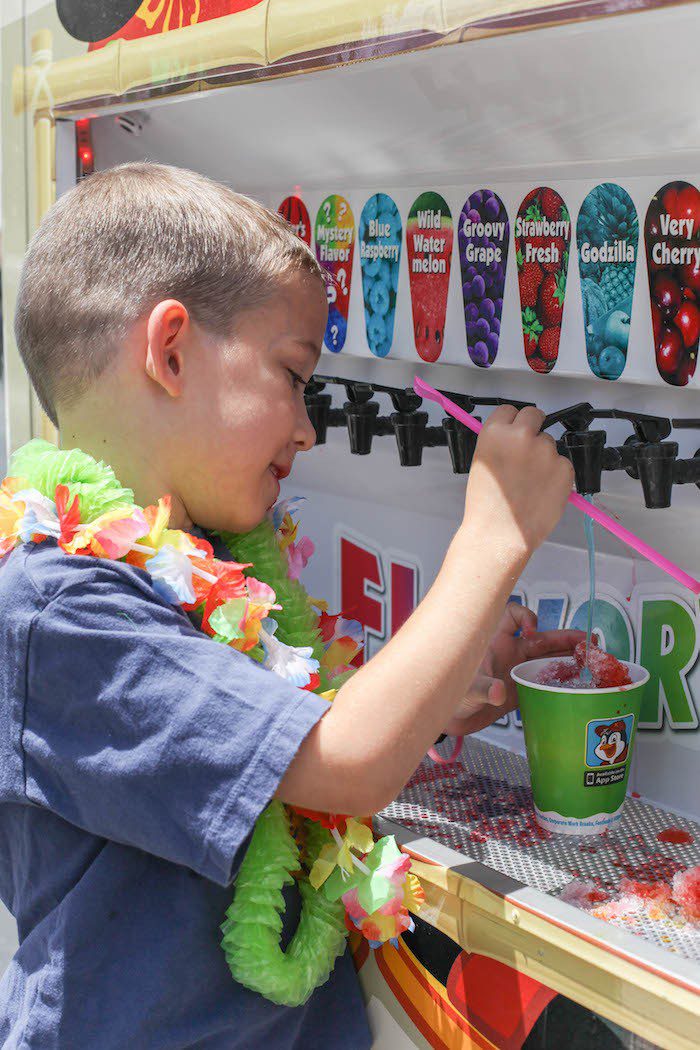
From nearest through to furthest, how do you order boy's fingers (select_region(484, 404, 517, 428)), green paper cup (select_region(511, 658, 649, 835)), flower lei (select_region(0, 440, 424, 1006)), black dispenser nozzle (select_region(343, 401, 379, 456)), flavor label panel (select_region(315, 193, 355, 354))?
flower lei (select_region(0, 440, 424, 1006))
boy's fingers (select_region(484, 404, 517, 428))
green paper cup (select_region(511, 658, 649, 835))
black dispenser nozzle (select_region(343, 401, 379, 456))
flavor label panel (select_region(315, 193, 355, 354))

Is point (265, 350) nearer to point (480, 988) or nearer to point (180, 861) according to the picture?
point (180, 861)

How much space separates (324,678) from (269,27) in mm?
643

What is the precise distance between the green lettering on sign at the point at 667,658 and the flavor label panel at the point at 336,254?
1.98 feet

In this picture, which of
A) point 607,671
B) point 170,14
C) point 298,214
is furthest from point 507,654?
point 170,14

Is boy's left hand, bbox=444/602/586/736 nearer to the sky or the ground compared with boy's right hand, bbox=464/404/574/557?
nearer to the ground

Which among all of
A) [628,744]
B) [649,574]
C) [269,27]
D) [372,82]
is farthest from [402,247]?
[628,744]

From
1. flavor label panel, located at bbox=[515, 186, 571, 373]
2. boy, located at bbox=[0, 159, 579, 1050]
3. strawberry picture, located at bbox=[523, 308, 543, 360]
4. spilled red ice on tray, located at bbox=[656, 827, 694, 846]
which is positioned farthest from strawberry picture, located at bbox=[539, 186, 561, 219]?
spilled red ice on tray, located at bbox=[656, 827, 694, 846]

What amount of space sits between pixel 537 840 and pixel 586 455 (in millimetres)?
395

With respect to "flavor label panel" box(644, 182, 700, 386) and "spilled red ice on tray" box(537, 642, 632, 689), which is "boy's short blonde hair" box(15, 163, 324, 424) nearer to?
"flavor label panel" box(644, 182, 700, 386)

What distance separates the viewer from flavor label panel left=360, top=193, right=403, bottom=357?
143cm

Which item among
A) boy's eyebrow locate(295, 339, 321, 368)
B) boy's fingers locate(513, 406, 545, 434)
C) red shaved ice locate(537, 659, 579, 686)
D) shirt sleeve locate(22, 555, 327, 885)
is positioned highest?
boy's eyebrow locate(295, 339, 321, 368)

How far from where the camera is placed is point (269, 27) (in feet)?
3.62

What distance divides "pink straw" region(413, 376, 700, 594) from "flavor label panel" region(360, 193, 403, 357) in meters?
0.33

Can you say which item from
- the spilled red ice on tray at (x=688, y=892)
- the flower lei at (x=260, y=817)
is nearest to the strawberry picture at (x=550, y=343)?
the flower lei at (x=260, y=817)
